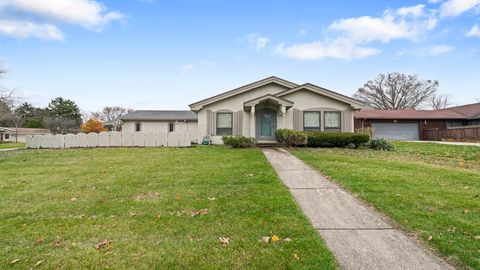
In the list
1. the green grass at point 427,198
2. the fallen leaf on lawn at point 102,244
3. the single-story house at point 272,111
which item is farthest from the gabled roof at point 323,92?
the fallen leaf on lawn at point 102,244

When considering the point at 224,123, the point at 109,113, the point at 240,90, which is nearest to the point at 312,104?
the point at 240,90

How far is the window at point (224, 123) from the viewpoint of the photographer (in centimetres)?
1900

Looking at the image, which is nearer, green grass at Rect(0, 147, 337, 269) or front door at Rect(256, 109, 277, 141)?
green grass at Rect(0, 147, 337, 269)

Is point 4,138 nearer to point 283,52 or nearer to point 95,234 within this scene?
point 283,52

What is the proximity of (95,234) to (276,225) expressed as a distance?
2645mm

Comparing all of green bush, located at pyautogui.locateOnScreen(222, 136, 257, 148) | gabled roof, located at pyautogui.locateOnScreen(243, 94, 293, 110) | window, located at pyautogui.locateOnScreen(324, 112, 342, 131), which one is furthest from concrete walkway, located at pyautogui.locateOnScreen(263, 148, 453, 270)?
window, located at pyautogui.locateOnScreen(324, 112, 342, 131)

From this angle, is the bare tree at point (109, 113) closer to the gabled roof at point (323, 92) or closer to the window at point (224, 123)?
Answer: the window at point (224, 123)

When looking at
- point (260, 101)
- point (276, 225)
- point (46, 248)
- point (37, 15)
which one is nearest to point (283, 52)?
point (260, 101)

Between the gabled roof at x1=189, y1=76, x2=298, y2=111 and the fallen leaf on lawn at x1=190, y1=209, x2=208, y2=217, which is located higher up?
the gabled roof at x1=189, y1=76, x2=298, y2=111

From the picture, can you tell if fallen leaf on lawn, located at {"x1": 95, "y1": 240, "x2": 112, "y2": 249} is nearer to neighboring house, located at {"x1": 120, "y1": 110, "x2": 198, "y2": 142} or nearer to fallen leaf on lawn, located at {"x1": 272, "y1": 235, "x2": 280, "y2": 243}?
fallen leaf on lawn, located at {"x1": 272, "y1": 235, "x2": 280, "y2": 243}

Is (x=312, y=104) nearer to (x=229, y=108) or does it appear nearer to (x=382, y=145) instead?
(x=382, y=145)

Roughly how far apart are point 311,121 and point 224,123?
17.9 feet

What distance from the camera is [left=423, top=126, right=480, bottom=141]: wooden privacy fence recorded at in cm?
2707

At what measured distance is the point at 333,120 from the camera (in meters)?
18.7
